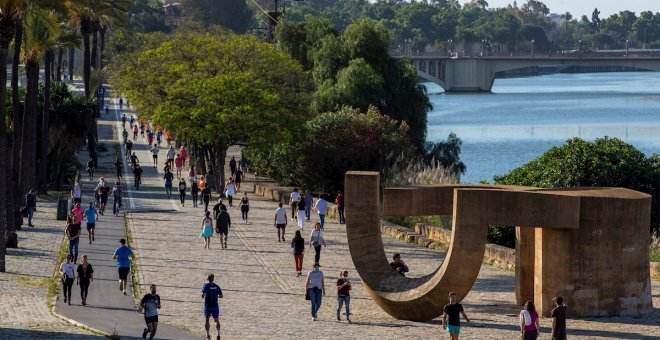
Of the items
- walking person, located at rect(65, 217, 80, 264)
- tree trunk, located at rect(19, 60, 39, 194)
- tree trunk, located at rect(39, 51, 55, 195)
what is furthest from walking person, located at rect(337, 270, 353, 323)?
tree trunk, located at rect(39, 51, 55, 195)

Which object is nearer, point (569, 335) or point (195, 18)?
point (569, 335)

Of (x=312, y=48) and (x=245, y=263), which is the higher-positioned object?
(x=312, y=48)

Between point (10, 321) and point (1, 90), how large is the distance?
10673 mm

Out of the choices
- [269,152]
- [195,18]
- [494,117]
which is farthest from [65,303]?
[195,18]

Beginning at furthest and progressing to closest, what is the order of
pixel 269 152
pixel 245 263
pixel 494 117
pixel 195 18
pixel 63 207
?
1. pixel 195 18
2. pixel 494 117
3. pixel 269 152
4. pixel 63 207
5. pixel 245 263

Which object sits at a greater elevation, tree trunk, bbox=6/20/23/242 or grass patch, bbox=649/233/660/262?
tree trunk, bbox=6/20/23/242

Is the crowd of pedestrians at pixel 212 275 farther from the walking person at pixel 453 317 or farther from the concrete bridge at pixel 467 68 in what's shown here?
the concrete bridge at pixel 467 68

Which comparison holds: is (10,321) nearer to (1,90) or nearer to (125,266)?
(125,266)

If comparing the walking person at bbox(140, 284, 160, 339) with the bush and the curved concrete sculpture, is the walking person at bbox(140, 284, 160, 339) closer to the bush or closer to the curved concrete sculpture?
the curved concrete sculpture

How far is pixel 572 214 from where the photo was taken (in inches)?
886

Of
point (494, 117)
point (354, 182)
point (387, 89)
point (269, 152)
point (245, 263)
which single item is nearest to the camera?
point (354, 182)

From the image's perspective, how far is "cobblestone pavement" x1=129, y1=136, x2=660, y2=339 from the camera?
872 inches

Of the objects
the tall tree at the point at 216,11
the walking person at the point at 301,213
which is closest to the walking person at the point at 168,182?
the walking person at the point at 301,213

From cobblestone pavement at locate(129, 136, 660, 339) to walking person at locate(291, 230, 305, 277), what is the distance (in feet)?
1.04
